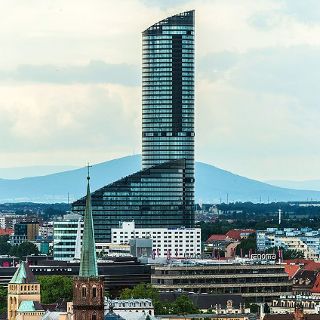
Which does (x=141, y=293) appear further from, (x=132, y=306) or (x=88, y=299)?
(x=88, y=299)

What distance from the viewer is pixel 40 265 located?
19038cm

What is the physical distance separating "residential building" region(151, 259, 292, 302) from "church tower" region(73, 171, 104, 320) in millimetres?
85080

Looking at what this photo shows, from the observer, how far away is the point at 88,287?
327 ft

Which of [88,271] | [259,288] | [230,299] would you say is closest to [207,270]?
[259,288]

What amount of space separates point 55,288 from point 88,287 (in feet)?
216

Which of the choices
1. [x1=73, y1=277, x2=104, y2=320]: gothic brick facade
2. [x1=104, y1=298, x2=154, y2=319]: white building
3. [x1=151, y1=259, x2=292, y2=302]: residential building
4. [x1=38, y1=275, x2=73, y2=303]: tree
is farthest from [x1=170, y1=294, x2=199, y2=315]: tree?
[x1=73, y1=277, x2=104, y2=320]: gothic brick facade

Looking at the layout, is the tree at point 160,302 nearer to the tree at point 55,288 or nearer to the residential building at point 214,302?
the residential building at point 214,302

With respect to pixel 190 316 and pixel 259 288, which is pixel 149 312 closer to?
pixel 190 316

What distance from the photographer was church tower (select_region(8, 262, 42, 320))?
14243 centimetres

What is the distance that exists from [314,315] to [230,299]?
2540cm

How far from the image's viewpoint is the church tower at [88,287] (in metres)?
99.6

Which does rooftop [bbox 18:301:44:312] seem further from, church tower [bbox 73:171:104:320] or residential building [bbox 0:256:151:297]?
church tower [bbox 73:171:104:320]

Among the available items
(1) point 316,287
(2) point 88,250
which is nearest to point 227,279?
(1) point 316,287

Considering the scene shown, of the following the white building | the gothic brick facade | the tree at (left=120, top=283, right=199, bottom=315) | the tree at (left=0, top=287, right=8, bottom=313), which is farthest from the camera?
the tree at (left=0, top=287, right=8, bottom=313)
